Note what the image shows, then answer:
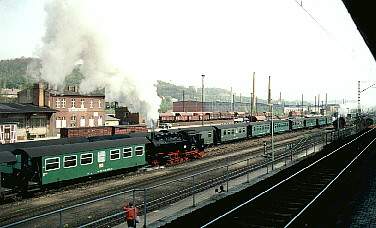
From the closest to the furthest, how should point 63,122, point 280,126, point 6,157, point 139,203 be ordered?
point 139,203, point 6,157, point 63,122, point 280,126

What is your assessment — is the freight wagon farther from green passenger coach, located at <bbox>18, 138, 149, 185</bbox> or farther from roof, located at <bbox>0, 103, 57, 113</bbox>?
roof, located at <bbox>0, 103, 57, 113</bbox>

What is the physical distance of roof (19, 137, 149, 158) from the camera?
19828 millimetres

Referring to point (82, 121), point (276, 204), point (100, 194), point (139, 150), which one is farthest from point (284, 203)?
point (82, 121)

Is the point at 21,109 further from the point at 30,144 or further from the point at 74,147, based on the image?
the point at 74,147

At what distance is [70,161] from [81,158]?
0.86 metres

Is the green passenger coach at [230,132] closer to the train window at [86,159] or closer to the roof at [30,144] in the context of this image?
the roof at [30,144]

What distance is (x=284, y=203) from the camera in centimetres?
1658

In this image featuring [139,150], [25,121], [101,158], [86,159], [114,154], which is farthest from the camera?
[25,121]

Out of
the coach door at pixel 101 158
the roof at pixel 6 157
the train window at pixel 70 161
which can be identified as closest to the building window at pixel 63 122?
the coach door at pixel 101 158

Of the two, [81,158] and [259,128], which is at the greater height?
[259,128]

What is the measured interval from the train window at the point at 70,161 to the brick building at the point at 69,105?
3360 cm

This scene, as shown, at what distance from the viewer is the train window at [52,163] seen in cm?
2030

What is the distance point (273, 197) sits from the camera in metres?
17.6

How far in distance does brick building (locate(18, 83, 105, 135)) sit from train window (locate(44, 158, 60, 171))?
34.4 m
